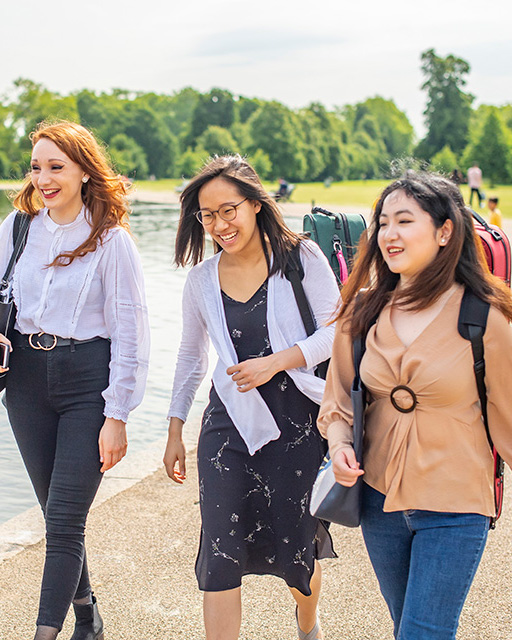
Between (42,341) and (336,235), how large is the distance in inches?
57.4

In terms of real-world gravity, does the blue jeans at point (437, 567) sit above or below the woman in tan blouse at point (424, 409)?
below

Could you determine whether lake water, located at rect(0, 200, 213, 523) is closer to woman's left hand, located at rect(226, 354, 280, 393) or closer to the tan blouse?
woman's left hand, located at rect(226, 354, 280, 393)

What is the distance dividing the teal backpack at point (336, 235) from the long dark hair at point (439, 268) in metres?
1.14

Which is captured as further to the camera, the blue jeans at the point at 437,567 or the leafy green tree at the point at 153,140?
Result: the leafy green tree at the point at 153,140

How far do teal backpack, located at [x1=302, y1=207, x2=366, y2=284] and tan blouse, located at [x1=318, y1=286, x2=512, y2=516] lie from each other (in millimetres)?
1384

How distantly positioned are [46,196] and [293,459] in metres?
1.39

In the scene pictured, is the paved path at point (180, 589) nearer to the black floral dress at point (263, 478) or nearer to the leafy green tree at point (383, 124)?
the black floral dress at point (263, 478)

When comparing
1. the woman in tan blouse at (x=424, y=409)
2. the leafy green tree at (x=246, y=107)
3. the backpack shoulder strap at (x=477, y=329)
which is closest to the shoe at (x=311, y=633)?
the woman in tan blouse at (x=424, y=409)

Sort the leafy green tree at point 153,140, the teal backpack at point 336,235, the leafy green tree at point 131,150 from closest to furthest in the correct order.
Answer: the teal backpack at point 336,235 → the leafy green tree at point 131,150 → the leafy green tree at point 153,140

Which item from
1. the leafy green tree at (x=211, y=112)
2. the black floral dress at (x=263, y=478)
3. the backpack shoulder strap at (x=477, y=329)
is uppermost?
the leafy green tree at (x=211, y=112)

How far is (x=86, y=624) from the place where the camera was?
3357 mm

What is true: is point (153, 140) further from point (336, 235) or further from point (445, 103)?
point (336, 235)

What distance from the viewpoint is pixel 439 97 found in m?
111

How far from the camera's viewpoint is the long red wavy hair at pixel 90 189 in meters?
3.26
